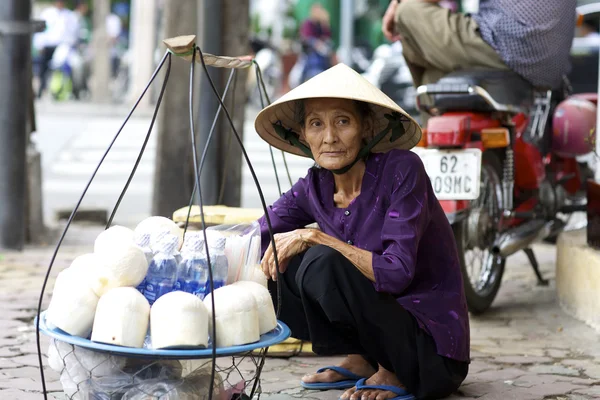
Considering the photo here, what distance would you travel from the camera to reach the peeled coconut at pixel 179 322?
2564 mm

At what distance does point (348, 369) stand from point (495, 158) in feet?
5.58

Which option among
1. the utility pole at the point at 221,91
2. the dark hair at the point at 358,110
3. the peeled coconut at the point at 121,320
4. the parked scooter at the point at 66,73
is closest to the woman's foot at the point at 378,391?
the dark hair at the point at 358,110

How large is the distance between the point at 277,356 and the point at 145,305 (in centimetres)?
148

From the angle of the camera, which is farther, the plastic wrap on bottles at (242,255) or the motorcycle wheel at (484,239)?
the motorcycle wheel at (484,239)

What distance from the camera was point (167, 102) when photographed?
6.52 metres

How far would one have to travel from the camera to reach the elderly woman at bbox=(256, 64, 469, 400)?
313 centimetres

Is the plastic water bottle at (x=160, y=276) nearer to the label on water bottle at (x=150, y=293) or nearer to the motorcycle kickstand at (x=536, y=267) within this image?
the label on water bottle at (x=150, y=293)

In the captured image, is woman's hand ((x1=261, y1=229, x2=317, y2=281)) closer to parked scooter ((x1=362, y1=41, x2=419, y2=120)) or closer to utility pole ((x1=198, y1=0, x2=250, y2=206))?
utility pole ((x1=198, y1=0, x2=250, y2=206))

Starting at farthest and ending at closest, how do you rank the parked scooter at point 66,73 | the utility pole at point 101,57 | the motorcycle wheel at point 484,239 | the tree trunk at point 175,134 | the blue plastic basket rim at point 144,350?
the parked scooter at point 66,73, the utility pole at point 101,57, the tree trunk at point 175,134, the motorcycle wheel at point 484,239, the blue plastic basket rim at point 144,350

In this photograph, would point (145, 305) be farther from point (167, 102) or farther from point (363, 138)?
point (167, 102)

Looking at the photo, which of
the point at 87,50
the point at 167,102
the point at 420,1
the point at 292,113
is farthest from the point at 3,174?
the point at 87,50

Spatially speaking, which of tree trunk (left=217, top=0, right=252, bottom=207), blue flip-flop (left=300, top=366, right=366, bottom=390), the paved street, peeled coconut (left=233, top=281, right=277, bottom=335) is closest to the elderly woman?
blue flip-flop (left=300, top=366, right=366, bottom=390)

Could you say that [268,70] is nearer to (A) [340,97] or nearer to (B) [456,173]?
(B) [456,173]

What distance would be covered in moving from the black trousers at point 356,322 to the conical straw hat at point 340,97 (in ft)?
1.52
